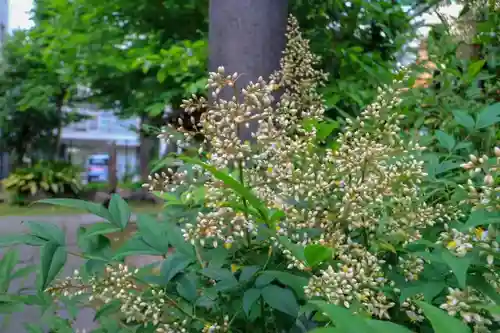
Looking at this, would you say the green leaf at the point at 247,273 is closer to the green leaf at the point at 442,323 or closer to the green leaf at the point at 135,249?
the green leaf at the point at 135,249

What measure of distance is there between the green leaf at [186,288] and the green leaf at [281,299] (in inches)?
5.8

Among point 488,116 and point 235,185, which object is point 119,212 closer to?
point 235,185

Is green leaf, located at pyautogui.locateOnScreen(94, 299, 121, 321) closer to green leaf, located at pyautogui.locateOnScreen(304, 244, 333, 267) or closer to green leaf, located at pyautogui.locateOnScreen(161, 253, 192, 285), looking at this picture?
green leaf, located at pyautogui.locateOnScreen(161, 253, 192, 285)

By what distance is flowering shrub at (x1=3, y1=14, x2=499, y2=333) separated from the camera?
771 millimetres

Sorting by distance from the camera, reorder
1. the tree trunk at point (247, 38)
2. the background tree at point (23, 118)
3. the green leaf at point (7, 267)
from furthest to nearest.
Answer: the background tree at point (23, 118)
the tree trunk at point (247, 38)
the green leaf at point (7, 267)

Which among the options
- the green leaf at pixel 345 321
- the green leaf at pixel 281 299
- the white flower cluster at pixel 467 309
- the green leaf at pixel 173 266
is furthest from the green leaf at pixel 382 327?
the green leaf at pixel 173 266

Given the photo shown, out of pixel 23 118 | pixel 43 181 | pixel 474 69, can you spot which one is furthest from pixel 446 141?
pixel 23 118

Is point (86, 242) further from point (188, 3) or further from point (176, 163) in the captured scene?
point (188, 3)

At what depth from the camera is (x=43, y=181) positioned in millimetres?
13430

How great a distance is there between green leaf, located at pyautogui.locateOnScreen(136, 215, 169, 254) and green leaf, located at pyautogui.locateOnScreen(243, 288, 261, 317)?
18 cm

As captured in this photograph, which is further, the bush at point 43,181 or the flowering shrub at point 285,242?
the bush at point 43,181

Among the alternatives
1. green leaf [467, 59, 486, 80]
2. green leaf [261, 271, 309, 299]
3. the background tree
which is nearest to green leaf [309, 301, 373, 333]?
green leaf [261, 271, 309, 299]

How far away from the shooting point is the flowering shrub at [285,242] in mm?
771

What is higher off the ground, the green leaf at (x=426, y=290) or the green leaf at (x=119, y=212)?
the green leaf at (x=119, y=212)
